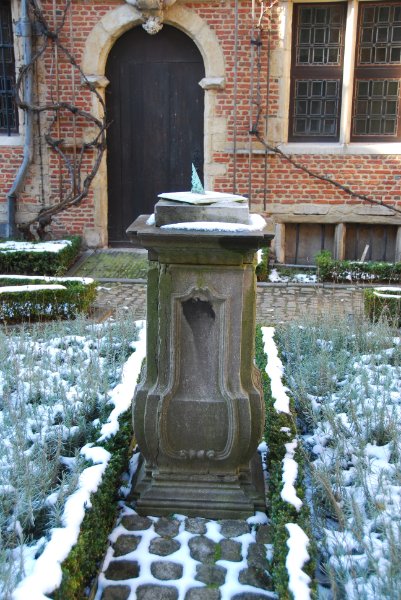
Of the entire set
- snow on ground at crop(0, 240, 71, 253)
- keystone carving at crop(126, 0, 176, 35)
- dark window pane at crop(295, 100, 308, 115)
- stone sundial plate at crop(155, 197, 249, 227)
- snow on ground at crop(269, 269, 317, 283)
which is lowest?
snow on ground at crop(269, 269, 317, 283)

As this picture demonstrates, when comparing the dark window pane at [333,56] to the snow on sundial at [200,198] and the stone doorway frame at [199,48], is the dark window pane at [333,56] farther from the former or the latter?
the snow on sundial at [200,198]

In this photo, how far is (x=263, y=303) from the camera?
334 inches

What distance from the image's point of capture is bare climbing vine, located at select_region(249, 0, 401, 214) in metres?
9.73

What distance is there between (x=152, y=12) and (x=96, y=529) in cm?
838

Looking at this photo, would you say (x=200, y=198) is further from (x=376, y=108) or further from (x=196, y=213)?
(x=376, y=108)

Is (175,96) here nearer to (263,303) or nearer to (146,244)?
(263,303)

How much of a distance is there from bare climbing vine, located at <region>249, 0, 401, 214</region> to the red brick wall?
0.07 meters

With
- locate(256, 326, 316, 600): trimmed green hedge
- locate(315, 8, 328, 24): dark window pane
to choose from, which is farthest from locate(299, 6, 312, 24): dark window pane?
locate(256, 326, 316, 600): trimmed green hedge

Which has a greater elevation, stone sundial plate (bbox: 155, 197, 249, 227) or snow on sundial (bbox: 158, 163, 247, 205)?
snow on sundial (bbox: 158, 163, 247, 205)

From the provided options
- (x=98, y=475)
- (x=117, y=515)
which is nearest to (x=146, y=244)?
(x=98, y=475)

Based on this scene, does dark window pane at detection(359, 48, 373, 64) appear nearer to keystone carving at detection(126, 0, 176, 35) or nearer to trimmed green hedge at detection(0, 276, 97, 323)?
keystone carving at detection(126, 0, 176, 35)

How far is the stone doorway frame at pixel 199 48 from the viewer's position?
991 cm

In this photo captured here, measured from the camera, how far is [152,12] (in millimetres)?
9703

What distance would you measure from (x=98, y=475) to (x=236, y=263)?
1.40m
